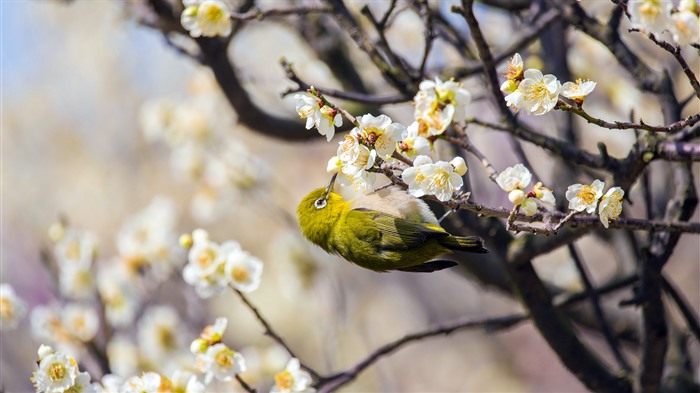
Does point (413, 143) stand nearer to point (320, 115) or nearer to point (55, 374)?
point (320, 115)

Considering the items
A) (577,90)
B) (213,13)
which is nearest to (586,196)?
(577,90)

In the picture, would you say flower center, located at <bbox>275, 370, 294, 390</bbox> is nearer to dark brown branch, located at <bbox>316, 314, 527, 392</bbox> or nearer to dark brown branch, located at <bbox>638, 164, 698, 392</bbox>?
dark brown branch, located at <bbox>316, 314, 527, 392</bbox>

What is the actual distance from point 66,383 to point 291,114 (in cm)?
152

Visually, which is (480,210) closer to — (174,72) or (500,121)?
(500,121)

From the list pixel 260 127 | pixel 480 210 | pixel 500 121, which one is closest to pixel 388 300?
pixel 260 127

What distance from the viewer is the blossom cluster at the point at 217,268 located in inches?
95.7

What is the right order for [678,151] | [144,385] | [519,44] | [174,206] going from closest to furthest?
[678,151], [144,385], [519,44], [174,206]

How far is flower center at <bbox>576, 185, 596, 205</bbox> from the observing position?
1.64m

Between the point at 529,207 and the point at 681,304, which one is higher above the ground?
the point at 529,207

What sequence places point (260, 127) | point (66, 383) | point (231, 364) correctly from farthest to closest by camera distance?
1. point (260, 127)
2. point (231, 364)
3. point (66, 383)

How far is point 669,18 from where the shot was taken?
145cm

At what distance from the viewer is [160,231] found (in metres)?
3.67

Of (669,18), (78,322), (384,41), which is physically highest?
(669,18)

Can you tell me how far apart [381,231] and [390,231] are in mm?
33
